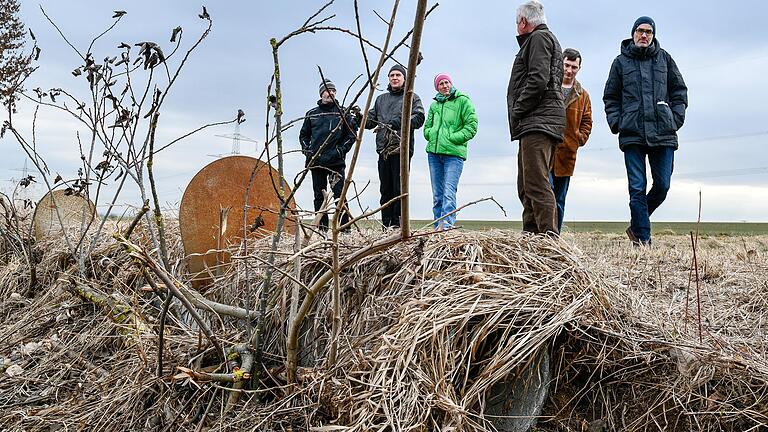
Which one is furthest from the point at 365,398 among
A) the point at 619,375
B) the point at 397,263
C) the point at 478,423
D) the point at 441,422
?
the point at 619,375

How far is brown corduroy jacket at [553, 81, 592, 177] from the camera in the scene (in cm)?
604

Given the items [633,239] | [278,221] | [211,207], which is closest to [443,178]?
[633,239]

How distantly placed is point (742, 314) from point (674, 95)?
2.98m

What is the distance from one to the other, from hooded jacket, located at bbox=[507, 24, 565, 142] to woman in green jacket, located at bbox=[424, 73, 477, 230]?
1.56m

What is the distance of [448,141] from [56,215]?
4.07 meters

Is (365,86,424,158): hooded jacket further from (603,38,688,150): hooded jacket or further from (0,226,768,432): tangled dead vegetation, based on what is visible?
(0,226,768,432): tangled dead vegetation

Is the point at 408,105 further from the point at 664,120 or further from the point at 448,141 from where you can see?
the point at 664,120

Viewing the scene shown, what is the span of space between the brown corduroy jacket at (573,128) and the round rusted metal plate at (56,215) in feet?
14.8

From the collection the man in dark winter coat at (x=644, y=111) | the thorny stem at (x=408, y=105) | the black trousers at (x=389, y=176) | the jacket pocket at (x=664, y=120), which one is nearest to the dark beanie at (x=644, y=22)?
the man in dark winter coat at (x=644, y=111)

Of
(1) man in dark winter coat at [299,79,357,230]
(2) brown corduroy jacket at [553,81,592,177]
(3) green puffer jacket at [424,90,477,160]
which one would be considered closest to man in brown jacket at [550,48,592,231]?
(2) brown corduroy jacket at [553,81,592,177]

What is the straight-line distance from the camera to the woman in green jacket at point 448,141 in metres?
6.30

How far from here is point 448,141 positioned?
6305 mm

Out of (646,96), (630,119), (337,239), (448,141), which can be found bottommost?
(337,239)

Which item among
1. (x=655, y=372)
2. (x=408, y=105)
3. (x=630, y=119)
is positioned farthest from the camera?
(x=630, y=119)
